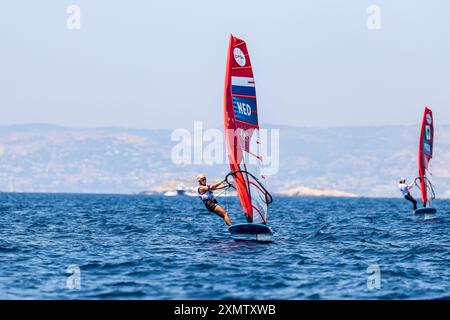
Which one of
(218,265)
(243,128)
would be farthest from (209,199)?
(218,265)

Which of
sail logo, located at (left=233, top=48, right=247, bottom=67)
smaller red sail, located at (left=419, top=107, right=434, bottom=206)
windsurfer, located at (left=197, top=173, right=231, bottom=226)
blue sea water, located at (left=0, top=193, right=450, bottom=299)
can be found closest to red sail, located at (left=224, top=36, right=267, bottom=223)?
sail logo, located at (left=233, top=48, right=247, bottom=67)

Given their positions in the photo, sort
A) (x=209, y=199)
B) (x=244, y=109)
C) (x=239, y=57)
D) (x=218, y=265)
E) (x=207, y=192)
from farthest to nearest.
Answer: (x=239, y=57) < (x=244, y=109) < (x=209, y=199) < (x=207, y=192) < (x=218, y=265)

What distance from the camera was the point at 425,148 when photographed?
201ft

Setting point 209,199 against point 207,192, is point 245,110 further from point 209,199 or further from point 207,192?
point 209,199

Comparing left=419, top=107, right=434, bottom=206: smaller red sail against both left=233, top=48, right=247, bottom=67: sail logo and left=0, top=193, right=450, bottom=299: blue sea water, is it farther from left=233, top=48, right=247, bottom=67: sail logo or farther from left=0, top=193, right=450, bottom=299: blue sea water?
left=233, top=48, right=247, bottom=67: sail logo

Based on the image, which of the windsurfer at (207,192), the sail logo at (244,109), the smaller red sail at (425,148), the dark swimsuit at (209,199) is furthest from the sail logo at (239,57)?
the smaller red sail at (425,148)

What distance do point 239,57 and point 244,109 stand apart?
2.01 m

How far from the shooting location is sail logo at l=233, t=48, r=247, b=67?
34.1m

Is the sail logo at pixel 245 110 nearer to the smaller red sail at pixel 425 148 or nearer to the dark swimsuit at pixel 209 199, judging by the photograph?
the dark swimsuit at pixel 209 199

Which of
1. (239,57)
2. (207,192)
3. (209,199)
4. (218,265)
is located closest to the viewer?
(218,265)

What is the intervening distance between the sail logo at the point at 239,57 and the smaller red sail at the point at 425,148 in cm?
2816
